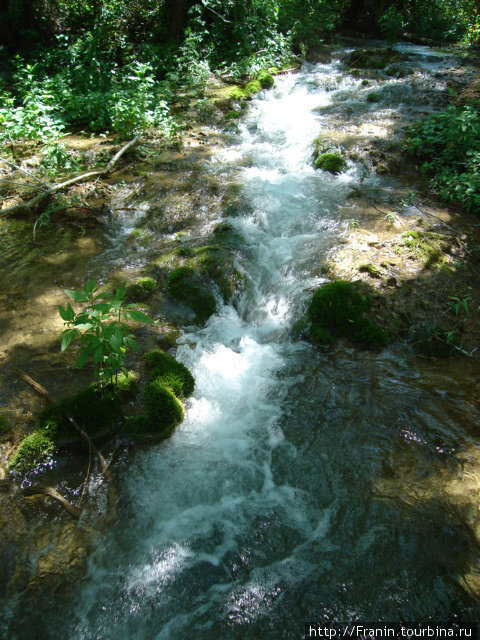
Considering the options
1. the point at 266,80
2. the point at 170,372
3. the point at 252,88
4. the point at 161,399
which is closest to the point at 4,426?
the point at 161,399

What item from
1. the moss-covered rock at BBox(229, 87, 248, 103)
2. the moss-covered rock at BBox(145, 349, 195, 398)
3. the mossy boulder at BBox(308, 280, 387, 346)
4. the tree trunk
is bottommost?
the moss-covered rock at BBox(145, 349, 195, 398)

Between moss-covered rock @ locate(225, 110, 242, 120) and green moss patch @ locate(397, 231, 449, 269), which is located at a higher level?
moss-covered rock @ locate(225, 110, 242, 120)

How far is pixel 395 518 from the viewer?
3.33 m

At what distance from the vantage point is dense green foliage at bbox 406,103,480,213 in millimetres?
6824

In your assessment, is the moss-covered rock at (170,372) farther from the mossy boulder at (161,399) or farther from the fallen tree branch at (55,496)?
the fallen tree branch at (55,496)

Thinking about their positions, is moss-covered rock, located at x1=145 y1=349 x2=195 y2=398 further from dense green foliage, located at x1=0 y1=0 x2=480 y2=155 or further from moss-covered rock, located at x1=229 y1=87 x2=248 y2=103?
moss-covered rock, located at x1=229 y1=87 x2=248 y2=103

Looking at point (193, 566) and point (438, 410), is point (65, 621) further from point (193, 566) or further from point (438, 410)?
point (438, 410)

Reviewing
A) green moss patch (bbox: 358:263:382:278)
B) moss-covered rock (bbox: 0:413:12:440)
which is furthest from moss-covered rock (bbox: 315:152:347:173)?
moss-covered rock (bbox: 0:413:12:440)

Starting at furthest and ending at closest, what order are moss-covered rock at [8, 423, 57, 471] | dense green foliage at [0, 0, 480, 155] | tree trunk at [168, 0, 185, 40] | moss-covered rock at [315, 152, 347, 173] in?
tree trunk at [168, 0, 185, 40], dense green foliage at [0, 0, 480, 155], moss-covered rock at [315, 152, 347, 173], moss-covered rock at [8, 423, 57, 471]

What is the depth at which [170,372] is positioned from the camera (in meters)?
4.54

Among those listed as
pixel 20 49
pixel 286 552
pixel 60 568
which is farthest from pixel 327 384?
pixel 20 49

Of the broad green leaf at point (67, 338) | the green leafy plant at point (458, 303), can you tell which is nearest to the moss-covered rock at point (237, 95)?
the green leafy plant at point (458, 303)

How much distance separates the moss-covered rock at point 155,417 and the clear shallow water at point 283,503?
15cm

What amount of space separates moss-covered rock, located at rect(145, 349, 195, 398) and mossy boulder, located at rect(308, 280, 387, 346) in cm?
187
